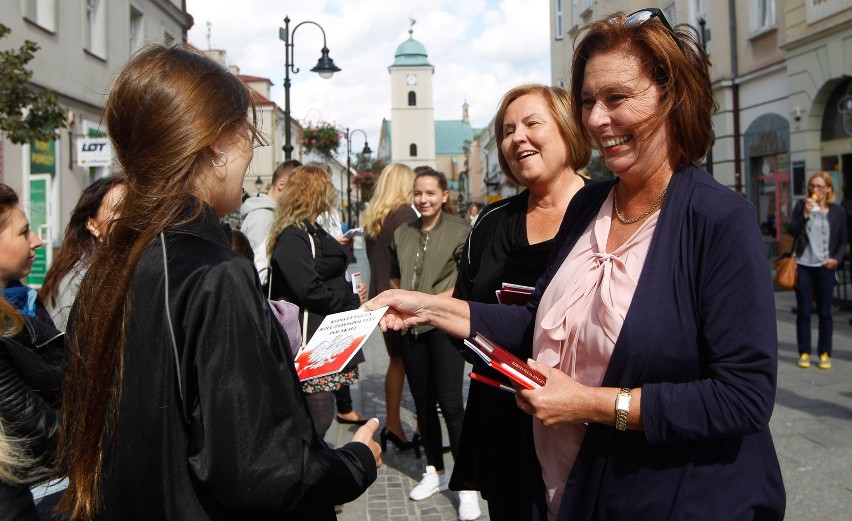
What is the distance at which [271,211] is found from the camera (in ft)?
21.0

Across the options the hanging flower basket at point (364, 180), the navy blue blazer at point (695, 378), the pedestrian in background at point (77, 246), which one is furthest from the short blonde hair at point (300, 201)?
the hanging flower basket at point (364, 180)

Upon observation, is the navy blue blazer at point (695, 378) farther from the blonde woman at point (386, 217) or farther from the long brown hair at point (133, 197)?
the blonde woman at point (386, 217)

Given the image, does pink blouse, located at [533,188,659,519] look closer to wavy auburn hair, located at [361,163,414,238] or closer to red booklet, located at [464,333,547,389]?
red booklet, located at [464,333,547,389]

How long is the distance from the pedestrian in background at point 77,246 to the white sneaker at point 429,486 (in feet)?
7.69

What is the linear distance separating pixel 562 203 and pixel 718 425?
170 centimetres

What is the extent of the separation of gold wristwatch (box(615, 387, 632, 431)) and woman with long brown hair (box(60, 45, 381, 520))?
26.2 inches

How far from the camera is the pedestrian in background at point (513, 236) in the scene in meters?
3.10

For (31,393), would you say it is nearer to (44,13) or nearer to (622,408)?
(622,408)

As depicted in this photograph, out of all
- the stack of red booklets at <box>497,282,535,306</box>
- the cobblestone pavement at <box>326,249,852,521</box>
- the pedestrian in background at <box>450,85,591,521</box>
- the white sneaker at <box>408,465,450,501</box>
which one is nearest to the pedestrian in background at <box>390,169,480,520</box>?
the white sneaker at <box>408,465,450,501</box>

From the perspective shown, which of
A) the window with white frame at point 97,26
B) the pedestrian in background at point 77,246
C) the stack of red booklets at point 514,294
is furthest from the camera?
the window with white frame at point 97,26

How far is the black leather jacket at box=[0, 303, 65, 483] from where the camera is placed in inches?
94.2

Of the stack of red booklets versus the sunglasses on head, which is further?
the stack of red booklets

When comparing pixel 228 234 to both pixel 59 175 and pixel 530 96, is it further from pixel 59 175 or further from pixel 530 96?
pixel 59 175

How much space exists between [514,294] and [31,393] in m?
1.71
